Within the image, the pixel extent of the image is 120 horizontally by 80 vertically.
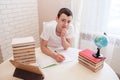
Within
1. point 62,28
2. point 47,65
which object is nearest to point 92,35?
point 62,28

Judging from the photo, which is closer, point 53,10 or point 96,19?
point 96,19

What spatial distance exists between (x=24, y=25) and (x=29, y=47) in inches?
Result: 44.3

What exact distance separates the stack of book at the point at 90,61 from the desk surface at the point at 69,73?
0.10 feet

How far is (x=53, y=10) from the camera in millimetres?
2258

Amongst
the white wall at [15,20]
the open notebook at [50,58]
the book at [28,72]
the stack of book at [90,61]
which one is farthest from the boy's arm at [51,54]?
the white wall at [15,20]

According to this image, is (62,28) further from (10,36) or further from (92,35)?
(10,36)

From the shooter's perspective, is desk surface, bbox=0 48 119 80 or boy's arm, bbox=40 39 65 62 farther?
boy's arm, bbox=40 39 65 62

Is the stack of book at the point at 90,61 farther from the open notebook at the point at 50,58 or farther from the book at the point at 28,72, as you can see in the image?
the book at the point at 28,72

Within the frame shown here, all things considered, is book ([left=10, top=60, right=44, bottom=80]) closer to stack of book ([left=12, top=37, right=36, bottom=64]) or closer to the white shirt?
stack of book ([left=12, top=37, right=36, bottom=64])

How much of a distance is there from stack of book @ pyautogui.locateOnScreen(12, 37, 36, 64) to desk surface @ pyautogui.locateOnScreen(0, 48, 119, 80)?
113 millimetres

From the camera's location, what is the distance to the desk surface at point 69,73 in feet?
3.43

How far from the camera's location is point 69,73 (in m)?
1.09

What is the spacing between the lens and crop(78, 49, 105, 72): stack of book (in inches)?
43.2

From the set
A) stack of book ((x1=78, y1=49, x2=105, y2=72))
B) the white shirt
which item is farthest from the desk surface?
the white shirt
